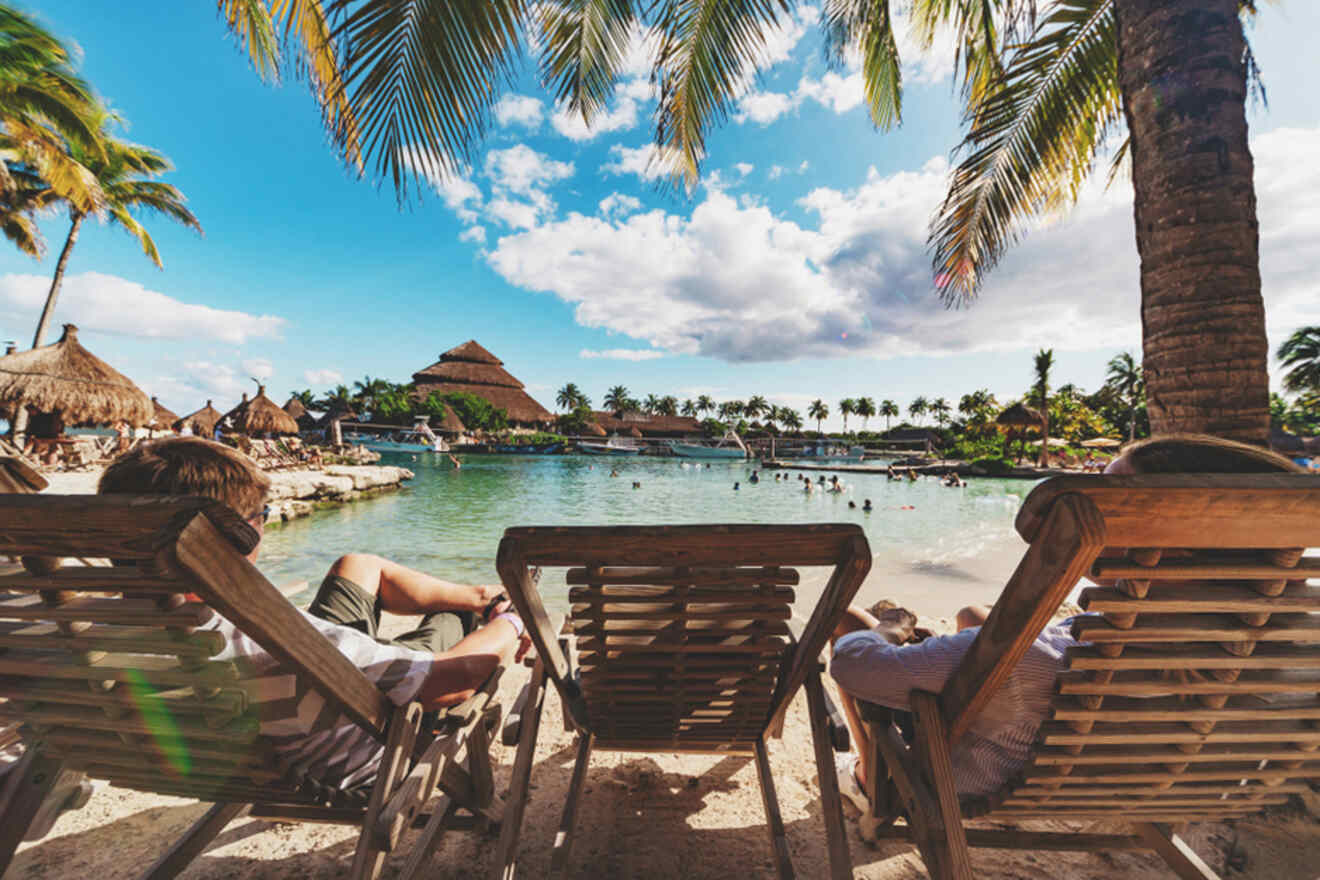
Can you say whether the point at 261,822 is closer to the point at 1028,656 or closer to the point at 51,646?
the point at 51,646

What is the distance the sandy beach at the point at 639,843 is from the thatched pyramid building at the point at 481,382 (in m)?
56.2

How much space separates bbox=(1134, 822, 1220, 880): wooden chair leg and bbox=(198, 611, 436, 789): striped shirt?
2266mm

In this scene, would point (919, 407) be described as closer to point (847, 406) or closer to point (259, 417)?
point (847, 406)

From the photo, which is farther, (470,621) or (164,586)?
(470,621)

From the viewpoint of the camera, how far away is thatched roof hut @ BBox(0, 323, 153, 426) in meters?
13.5

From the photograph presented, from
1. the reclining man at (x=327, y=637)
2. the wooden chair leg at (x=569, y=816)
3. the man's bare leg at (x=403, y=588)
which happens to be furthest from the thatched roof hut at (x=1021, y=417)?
the reclining man at (x=327, y=637)

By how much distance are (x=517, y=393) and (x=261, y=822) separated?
6010cm

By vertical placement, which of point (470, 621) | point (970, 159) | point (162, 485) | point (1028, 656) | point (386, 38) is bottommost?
point (470, 621)

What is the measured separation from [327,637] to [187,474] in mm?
536

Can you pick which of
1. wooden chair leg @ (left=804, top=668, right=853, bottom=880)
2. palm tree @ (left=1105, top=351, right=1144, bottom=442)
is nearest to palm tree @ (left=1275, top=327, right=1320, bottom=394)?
palm tree @ (left=1105, top=351, right=1144, bottom=442)

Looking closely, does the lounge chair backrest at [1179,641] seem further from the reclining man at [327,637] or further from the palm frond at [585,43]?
the palm frond at [585,43]

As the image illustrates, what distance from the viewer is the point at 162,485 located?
3.81 ft

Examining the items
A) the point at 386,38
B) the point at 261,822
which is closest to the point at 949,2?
the point at 386,38

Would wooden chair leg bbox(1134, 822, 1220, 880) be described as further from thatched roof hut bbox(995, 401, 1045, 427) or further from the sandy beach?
thatched roof hut bbox(995, 401, 1045, 427)
